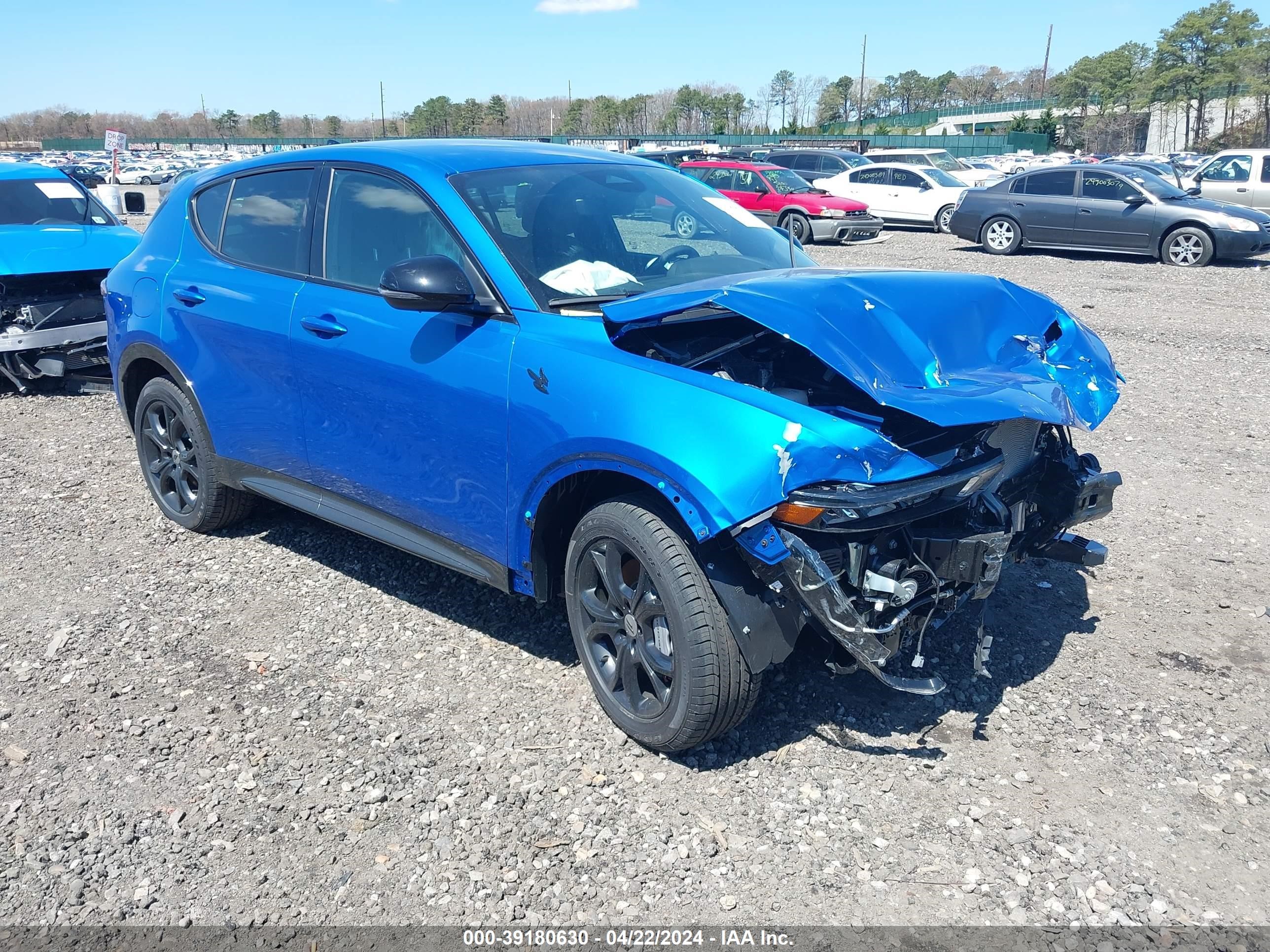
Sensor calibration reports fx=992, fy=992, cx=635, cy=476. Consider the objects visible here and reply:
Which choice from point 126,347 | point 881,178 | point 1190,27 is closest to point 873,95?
point 1190,27

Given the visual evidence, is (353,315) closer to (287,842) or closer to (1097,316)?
(287,842)

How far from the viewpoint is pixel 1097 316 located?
11.4 meters

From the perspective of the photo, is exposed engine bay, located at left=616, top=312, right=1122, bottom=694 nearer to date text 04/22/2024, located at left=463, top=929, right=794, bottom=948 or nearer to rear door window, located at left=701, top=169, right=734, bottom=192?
date text 04/22/2024, located at left=463, top=929, right=794, bottom=948

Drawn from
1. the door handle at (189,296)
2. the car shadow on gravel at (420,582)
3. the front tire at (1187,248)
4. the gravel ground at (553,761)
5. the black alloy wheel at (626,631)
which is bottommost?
the gravel ground at (553,761)

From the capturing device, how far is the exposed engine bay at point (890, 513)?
2848 mm

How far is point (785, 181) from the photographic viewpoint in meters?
20.8

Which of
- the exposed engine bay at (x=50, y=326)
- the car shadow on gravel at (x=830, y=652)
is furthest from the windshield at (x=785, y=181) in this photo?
the car shadow on gravel at (x=830, y=652)

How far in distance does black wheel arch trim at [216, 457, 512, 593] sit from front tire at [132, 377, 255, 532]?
0.14 meters

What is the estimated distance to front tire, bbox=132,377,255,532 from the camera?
5.00 m

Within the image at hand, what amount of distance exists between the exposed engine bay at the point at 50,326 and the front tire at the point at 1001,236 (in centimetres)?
1470

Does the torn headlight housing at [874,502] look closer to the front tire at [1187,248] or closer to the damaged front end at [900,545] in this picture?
the damaged front end at [900,545]

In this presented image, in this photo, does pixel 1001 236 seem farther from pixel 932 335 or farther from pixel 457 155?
pixel 932 335

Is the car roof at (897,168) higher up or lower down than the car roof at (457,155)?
higher up

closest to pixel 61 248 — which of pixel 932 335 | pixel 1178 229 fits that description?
pixel 932 335
